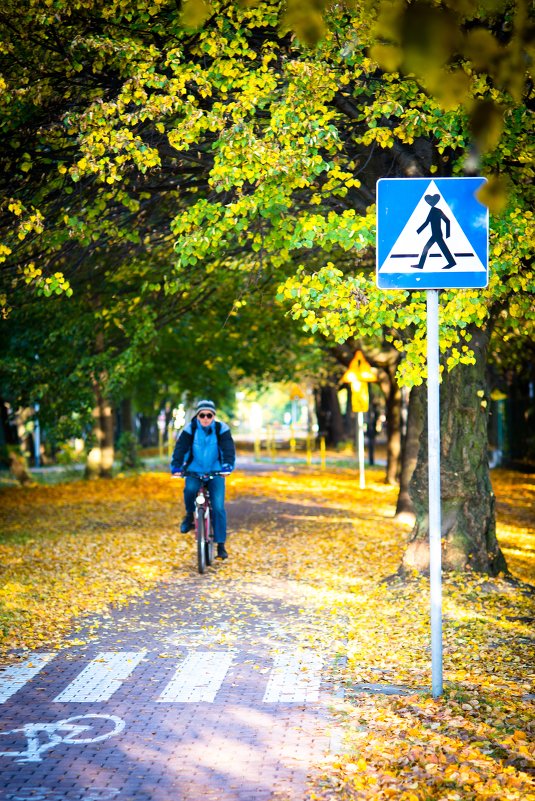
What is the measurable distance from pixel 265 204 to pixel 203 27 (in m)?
1.75

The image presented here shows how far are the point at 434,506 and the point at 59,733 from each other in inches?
100.0

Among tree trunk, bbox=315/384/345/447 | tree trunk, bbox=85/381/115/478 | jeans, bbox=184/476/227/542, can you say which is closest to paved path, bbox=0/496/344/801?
jeans, bbox=184/476/227/542

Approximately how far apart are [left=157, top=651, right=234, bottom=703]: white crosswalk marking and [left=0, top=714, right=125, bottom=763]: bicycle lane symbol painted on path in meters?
0.63

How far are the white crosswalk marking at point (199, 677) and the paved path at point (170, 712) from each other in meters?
0.01

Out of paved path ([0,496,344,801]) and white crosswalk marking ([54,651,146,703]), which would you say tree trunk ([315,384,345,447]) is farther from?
white crosswalk marking ([54,651,146,703])

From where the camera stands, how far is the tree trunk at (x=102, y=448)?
3161 cm

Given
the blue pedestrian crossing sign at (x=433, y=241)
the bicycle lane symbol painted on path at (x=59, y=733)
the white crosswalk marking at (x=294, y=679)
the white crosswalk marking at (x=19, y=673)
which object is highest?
the blue pedestrian crossing sign at (x=433, y=241)

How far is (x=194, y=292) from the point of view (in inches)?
707

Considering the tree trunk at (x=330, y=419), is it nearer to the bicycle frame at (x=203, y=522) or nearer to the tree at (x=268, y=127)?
the bicycle frame at (x=203, y=522)

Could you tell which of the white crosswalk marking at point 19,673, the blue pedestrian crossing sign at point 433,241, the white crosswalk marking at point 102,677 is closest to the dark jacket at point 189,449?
the white crosswalk marking at point 102,677

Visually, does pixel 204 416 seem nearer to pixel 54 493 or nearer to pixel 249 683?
pixel 249 683

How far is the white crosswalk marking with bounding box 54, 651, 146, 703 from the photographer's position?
7.14 metres

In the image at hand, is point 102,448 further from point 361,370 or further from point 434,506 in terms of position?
point 434,506

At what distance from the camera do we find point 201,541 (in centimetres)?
1262
